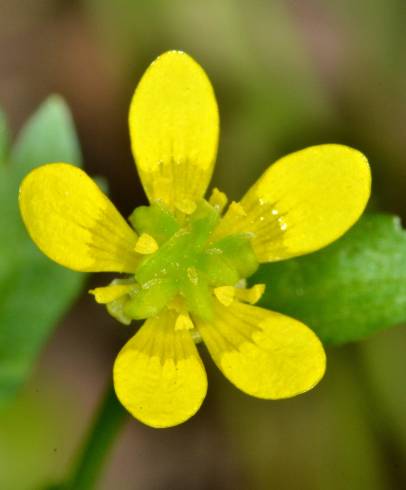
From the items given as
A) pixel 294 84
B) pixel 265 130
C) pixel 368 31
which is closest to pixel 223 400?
pixel 265 130

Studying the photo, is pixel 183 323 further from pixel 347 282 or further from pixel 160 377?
pixel 347 282

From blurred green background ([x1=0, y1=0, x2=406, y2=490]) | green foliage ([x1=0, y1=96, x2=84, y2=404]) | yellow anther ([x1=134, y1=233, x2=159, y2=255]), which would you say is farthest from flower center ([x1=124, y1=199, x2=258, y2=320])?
blurred green background ([x1=0, y1=0, x2=406, y2=490])

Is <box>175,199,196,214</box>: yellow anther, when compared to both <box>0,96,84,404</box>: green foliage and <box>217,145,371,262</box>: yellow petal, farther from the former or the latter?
<box>0,96,84,404</box>: green foliage

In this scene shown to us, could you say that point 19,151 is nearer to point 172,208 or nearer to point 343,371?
point 172,208

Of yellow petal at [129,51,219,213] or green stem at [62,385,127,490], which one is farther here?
green stem at [62,385,127,490]

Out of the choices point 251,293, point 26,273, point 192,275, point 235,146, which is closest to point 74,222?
point 192,275

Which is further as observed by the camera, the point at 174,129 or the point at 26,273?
the point at 26,273

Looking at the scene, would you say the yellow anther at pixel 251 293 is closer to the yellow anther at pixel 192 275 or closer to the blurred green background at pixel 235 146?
the yellow anther at pixel 192 275
